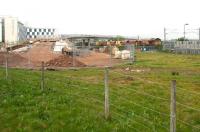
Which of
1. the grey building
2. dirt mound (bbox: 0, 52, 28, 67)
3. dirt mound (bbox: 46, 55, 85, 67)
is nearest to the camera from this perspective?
dirt mound (bbox: 46, 55, 85, 67)

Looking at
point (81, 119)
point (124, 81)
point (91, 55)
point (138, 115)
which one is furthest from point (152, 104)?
point (91, 55)

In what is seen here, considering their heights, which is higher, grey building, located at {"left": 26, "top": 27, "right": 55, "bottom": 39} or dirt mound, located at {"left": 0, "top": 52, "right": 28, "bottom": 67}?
grey building, located at {"left": 26, "top": 27, "right": 55, "bottom": 39}

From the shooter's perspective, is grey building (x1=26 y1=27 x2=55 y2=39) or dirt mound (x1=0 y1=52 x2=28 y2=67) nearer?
dirt mound (x1=0 y1=52 x2=28 y2=67)

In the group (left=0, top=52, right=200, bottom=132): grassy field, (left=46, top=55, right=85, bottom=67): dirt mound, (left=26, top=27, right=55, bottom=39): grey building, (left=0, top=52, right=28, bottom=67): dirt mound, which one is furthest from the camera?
(left=26, top=27, right=55, bottom=39): grey building

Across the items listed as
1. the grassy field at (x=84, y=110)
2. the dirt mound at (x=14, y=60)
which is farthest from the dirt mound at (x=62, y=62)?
the grassy field at (x=84, y=110)

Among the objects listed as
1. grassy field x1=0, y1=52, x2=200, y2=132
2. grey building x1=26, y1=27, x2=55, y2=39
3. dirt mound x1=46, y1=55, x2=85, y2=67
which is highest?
grey building x1=26, y1=27, x2=55, y2=39

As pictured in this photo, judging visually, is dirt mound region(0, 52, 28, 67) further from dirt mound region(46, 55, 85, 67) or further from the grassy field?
the grassy field

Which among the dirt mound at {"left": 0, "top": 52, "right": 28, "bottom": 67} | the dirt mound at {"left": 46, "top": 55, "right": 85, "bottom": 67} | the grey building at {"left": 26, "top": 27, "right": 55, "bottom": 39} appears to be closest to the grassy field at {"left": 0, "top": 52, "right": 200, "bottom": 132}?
the dirt mound at {"left": 46, "top": 55, "right": 85, "bottom": 67}

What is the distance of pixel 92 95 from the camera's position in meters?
13.1

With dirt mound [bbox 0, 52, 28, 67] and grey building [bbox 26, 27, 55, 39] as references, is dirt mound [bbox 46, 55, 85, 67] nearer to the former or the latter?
dirt mound [bbox 0, 52, 28, 67]

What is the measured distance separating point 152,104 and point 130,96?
154cm

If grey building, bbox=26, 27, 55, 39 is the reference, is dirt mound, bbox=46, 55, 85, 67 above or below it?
below

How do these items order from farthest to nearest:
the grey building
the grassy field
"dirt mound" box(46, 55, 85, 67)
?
the grey building < "dirt mound" box(46, 55, 85, 67) < the grassy field

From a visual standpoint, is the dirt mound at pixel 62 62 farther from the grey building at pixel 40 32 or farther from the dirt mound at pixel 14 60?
the grey building at pixel 40 32
